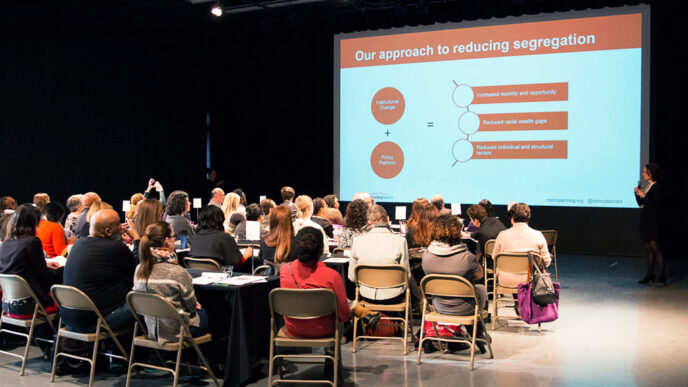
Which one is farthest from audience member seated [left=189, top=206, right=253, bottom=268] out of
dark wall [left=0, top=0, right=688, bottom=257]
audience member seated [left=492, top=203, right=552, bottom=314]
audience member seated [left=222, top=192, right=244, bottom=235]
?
dark wall [left=0, top=0, right=688, bottom=257]

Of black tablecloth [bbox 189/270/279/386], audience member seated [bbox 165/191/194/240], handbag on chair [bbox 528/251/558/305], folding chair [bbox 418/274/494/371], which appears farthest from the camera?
audience member seated [bbox 165/191/194/240]

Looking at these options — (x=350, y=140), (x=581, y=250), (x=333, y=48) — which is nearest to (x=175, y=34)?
(x=333, y=48)

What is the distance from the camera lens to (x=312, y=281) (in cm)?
385

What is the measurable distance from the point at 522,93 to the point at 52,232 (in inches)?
295

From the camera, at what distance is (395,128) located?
1109 centimetres

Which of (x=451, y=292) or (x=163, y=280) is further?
(x=451, y=292)

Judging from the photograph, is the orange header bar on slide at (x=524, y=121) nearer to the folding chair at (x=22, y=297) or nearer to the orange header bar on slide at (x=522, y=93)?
the orange header bar on slide at (x=522, y=93)

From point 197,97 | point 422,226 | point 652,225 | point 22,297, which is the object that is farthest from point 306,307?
point 197,97

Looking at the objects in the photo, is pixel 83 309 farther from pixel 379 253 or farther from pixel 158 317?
pixel 379 253

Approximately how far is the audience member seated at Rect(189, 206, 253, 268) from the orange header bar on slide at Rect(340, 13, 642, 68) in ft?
22.1

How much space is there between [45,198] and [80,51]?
4.90 meters

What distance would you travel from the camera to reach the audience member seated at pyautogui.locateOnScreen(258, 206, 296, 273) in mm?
4949

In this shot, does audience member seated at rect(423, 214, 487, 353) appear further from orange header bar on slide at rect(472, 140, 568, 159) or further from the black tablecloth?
orange header bar on slide at rect(472, 140, 568, 159)

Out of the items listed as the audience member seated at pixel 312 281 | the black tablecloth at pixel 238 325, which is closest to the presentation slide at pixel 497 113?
the black tablecloth at pixel 238 325
